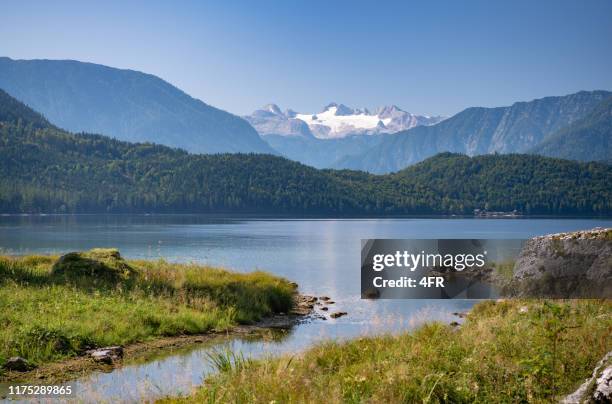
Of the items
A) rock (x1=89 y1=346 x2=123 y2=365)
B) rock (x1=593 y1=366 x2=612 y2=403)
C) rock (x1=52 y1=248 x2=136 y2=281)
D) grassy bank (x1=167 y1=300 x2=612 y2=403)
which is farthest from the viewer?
rock (x1=52 y1=248 x2=136 y2=281)

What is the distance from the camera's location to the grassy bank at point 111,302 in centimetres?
1855

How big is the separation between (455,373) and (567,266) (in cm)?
1156

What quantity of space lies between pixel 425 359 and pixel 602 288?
431 inches

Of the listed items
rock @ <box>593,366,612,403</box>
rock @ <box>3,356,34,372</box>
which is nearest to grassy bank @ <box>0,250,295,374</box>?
rock @ <box>3,356,34,372</box>

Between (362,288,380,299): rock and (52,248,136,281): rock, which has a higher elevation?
(52,248,136,281): rock

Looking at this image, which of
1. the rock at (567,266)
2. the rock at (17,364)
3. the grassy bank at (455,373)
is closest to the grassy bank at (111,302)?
the rock at (17,364)

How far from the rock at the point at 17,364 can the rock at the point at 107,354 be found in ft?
6.63

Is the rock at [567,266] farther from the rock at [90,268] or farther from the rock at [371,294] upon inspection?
the rock at [371,294]

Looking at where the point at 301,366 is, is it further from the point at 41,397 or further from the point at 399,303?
the point at 399,303

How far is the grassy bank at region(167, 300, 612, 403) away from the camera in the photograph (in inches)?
384

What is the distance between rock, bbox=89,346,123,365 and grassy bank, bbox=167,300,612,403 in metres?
6.19

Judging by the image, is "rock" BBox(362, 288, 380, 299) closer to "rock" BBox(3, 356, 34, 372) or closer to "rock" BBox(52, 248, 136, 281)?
"rock" BBox(52, 248, 136, 281)

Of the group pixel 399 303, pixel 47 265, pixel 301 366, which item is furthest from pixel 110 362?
pixel 399 303

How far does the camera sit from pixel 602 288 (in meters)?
19.2
